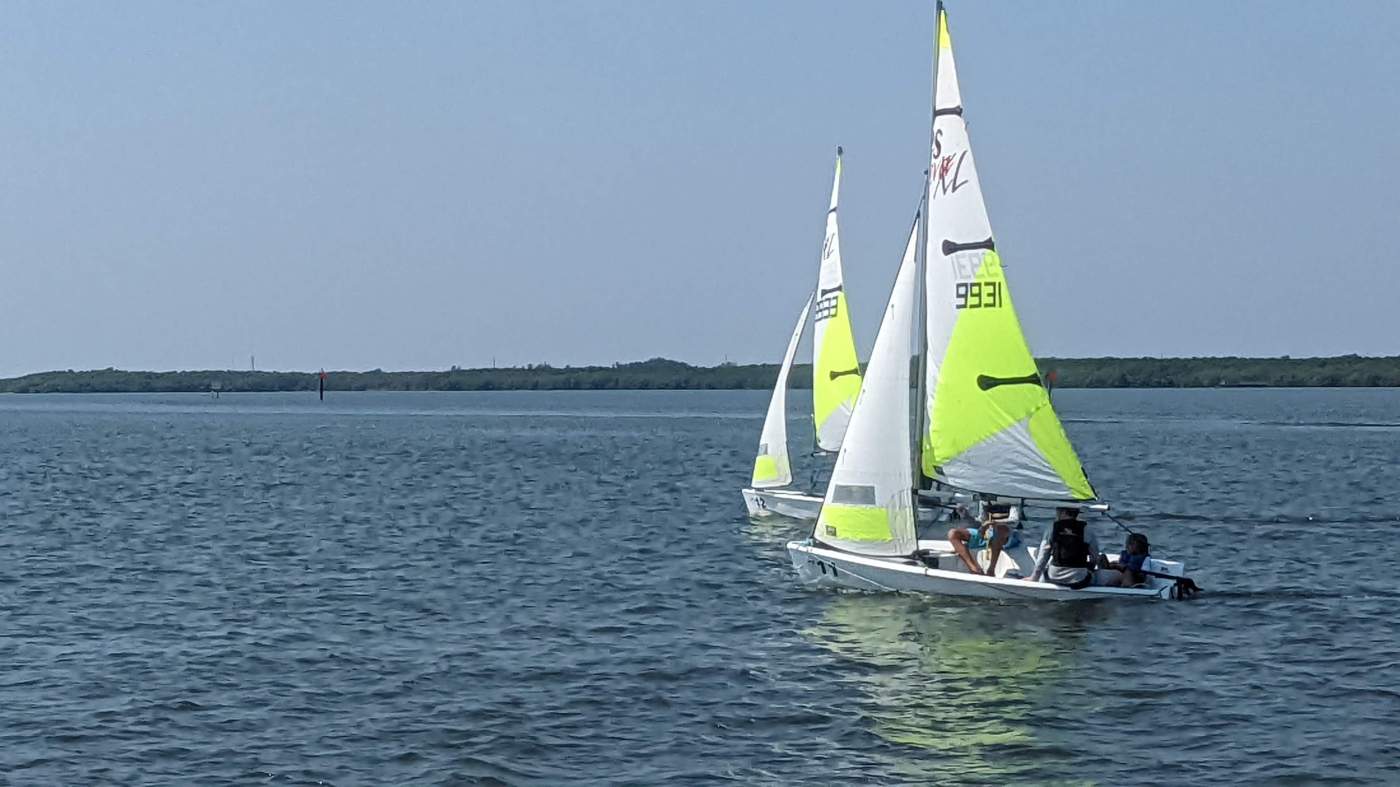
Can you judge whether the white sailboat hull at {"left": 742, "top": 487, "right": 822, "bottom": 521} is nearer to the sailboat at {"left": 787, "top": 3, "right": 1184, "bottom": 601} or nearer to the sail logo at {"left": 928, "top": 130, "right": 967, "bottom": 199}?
the sailboat at {"left": 787, "top": 3, "right": 1184, "bottom": 601}

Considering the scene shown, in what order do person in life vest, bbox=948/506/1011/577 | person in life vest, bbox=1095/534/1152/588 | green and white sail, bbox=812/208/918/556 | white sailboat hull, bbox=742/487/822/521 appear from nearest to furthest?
person in life vest, bbox=1095/534/1152/588 → person in life vest, bbox=948/506/1011/577 → green and white sail, bbox=812/208/918/556 → white sailboat hull, bbox=742/487/822/521

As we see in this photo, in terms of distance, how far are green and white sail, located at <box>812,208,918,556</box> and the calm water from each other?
3.73ft

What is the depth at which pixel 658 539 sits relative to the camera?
131ft

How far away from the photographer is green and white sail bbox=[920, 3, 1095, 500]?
30.3m

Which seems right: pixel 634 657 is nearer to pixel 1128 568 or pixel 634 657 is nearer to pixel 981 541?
pixel 981 541

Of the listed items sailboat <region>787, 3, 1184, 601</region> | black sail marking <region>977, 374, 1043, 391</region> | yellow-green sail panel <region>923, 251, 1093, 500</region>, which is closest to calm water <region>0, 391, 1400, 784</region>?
sailboat <region>787, 3, 1184, 601</region>

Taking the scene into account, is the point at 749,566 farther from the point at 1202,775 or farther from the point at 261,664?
the point at 1202,775

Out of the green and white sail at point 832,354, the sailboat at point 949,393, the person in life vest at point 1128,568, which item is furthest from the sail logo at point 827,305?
the person in life vest at point 1128,568

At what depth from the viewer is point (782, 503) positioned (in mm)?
42875

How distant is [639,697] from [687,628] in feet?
17.6

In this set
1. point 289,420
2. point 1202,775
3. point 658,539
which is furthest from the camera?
point 289,420

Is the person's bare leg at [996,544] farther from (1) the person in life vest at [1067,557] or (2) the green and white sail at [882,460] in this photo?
(2) the green and white sail at [882,460]

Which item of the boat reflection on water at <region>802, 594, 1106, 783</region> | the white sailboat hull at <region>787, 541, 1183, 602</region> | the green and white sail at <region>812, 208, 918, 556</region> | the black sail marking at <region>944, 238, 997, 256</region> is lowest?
the boat reflection on water at <region>802, 594, 1106, 783</region>

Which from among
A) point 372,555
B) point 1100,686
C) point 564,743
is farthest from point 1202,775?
point 372,555
